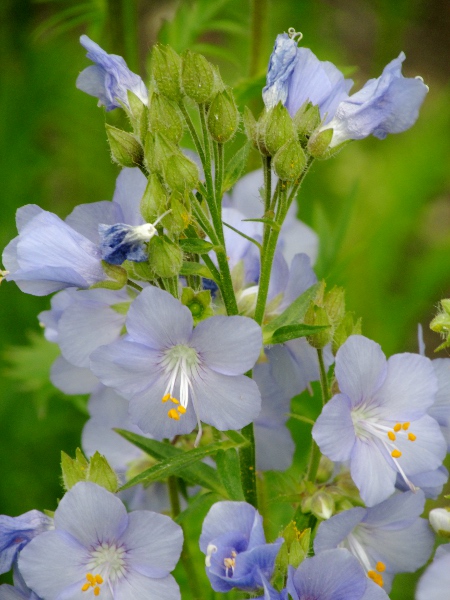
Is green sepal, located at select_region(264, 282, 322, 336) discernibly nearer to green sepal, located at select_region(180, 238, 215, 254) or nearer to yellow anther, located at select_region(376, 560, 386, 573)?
green sepal, located at select_region(180, 238, 215, 254)

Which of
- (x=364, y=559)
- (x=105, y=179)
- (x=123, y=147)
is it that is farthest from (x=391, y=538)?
(x=105, y=179)

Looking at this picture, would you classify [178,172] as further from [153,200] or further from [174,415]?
[174,415]

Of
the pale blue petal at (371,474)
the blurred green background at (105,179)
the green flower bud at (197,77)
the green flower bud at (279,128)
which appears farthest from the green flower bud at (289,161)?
the blurred green background at (105,179)

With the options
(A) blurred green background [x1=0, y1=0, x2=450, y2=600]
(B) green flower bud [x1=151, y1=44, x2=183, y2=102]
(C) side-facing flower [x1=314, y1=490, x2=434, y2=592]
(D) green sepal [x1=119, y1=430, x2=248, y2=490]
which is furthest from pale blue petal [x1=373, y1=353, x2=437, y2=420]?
(A) blurred green background [x1=0, y1=0, x2=450, y2=600]

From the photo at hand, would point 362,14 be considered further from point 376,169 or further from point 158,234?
point 158,234

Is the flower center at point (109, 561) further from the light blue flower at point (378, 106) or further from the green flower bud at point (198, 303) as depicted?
the light blue flower at point (378, 106)

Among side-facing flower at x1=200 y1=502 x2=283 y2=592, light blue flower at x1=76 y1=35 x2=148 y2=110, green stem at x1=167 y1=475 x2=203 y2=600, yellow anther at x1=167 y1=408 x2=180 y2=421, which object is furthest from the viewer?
green stem at x1=167 y1=475 x2=203 y2=600

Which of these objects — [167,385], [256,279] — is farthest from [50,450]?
[167,385]
